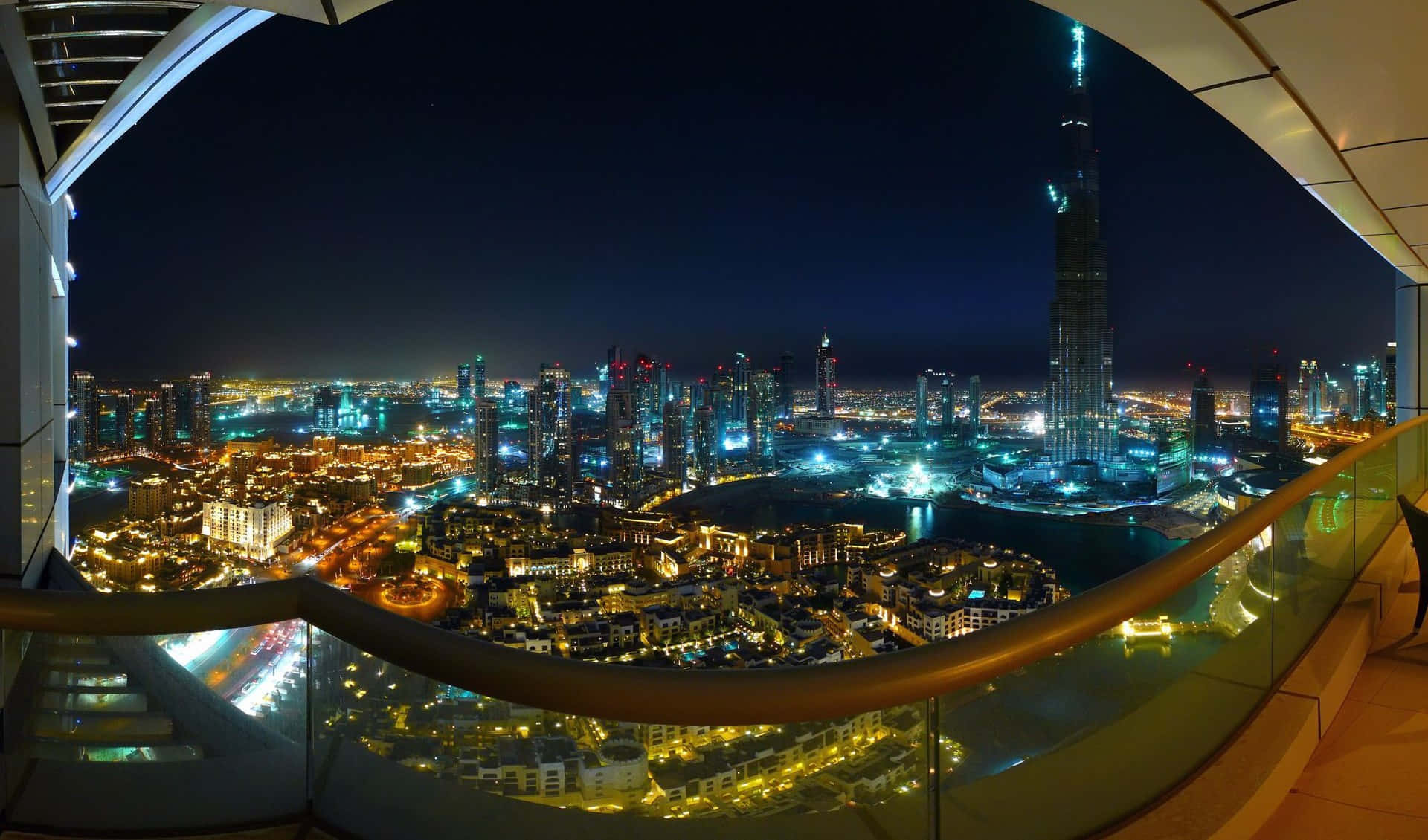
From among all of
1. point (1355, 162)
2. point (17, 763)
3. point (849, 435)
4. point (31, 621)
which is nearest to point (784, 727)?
point (31, 621)

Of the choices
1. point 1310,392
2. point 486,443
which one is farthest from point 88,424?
point 1310,392

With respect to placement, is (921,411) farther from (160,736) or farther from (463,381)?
(160,736)

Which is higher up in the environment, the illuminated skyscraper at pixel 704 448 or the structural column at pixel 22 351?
the structural column at pixel 22 351

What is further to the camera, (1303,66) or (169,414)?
(169,414)

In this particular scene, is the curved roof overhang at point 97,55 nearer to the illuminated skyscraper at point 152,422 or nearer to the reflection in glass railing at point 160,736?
the reflection in glass railing at point 160,736

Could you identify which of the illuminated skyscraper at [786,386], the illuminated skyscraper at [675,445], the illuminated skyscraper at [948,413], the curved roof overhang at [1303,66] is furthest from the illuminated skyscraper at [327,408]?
the curved roof overhang at [1303,66]

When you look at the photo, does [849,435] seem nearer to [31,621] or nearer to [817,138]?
[817,138]

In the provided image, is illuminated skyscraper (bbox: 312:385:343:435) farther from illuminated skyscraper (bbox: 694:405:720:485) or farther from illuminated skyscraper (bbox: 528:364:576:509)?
illuminated skyscraper (bbox: 694:405:720:485)
